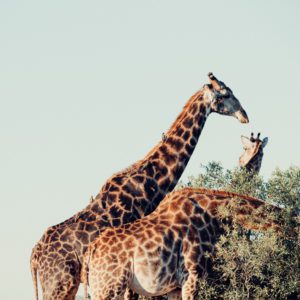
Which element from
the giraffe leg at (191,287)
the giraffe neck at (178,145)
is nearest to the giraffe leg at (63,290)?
the giraffe leg at (191,287)

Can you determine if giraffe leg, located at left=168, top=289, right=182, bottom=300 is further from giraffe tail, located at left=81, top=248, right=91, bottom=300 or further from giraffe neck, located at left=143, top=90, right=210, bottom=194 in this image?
giraffe neck, located at left=143, top=90, right=210, bottom=194

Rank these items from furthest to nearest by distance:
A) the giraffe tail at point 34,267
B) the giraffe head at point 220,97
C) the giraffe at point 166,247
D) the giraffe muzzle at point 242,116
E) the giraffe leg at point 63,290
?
the giraffe muzzle at point 242,116 < the giraffe head at point 220,97 < the giraffe tail at point 34,267 < the giraffe leg at point 63,290 < the giraffe at point 166,247

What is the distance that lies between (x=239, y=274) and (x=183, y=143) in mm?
5224

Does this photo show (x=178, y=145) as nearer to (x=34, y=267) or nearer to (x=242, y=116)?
(x=242, y=116)

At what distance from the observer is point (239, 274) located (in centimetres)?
2534

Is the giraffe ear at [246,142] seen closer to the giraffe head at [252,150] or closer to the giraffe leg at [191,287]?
the giraffe head at [252,150]

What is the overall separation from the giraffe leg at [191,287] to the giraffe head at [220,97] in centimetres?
664

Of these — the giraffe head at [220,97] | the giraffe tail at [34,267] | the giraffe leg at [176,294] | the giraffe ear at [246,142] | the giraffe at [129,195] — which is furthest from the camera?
the giraffe ear at [246,142]

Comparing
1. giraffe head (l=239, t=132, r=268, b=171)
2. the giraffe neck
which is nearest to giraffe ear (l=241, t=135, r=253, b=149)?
giraffe head (l=239, t=132, r=268, b=171)

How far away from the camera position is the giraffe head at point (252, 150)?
2970cm

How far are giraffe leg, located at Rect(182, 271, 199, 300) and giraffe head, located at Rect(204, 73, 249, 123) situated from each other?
6.64 metres

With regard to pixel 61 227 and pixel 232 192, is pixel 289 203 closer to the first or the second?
pixel 232 192

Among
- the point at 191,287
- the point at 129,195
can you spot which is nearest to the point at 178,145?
the point at 129,195

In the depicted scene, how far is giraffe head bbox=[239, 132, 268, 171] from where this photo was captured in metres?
29.7
